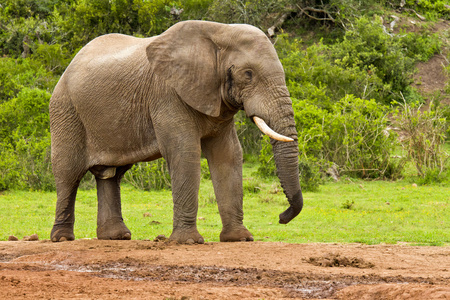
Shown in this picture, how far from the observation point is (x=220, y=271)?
21.6 ft

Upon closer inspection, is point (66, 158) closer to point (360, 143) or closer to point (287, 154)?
point (287, 154)

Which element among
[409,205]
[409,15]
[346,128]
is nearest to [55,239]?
[409,205]

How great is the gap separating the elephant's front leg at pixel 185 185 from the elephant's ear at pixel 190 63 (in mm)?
490

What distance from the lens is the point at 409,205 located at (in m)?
12.7

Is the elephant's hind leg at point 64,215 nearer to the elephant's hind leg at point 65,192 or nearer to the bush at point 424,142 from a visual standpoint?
the elephant's hind leg at point 65,192

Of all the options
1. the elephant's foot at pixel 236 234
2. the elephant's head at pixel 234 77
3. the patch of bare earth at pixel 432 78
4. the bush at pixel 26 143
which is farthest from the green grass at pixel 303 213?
the patch of bare earth at pixel 432 78

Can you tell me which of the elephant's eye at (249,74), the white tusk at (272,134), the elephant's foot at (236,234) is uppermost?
the elephant's eye at (249,74)

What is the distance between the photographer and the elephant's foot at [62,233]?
912 cm

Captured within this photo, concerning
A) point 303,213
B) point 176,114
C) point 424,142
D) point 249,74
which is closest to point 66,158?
point 176,114

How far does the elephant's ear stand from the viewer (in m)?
7.95

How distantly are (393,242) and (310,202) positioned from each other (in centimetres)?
432

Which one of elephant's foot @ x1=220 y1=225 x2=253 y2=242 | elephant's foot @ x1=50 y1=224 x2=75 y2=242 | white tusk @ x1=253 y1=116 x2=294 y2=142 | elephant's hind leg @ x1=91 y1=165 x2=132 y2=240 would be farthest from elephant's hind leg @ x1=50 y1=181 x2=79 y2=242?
white tusk @ x1=253 y1=116 x2=294 y2=142

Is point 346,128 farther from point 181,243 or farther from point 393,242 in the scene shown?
point 181,243

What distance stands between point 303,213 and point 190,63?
16.0 ft
